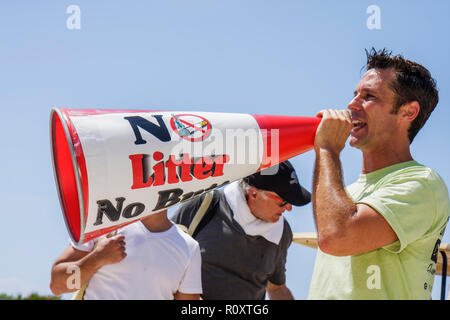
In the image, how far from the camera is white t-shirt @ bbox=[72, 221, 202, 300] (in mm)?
3424

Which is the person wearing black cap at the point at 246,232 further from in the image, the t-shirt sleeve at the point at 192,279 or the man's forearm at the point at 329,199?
the man's forearm at the point at 329,199

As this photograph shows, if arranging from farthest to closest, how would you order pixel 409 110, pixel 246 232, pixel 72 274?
pixel 246 232, pixel 72 274, pixel 409 110

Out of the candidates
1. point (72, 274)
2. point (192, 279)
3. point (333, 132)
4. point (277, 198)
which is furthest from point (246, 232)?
point (333, 132)

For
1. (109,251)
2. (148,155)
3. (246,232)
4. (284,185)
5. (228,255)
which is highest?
(148,155)

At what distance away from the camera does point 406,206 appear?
2549mm

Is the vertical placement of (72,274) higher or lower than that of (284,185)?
lower

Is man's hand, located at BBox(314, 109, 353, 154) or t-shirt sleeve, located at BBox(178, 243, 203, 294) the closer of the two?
man's hand, located at BBox(314, 109, 353, 154)

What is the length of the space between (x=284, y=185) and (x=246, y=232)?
50 centimetres

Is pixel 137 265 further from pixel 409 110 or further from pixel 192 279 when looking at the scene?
pixel 409 110

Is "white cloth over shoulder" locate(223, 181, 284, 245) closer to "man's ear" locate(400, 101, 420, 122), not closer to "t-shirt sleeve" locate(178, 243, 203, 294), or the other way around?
"t-shirt sleeve" locate(178, 243, 203, 294)

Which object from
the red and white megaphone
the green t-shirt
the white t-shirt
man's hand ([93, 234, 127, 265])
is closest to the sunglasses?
the white t-shirt

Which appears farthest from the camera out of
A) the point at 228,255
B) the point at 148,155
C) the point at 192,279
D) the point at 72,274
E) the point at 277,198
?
the point at 277,198

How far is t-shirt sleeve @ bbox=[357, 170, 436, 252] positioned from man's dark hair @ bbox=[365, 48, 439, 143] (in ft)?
1.87

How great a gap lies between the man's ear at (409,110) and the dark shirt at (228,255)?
179cm
